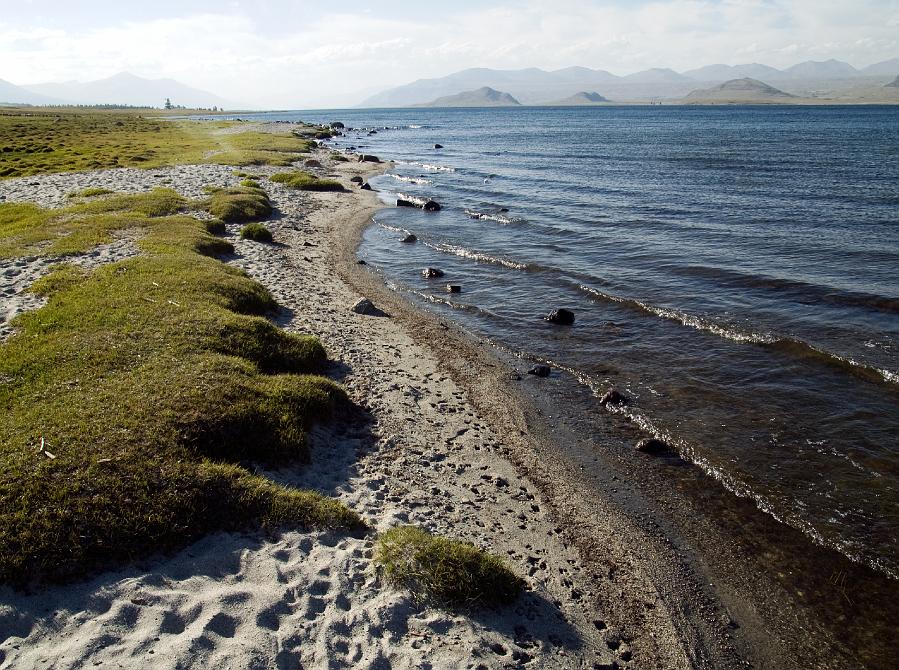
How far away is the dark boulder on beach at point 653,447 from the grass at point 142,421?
8005 mm

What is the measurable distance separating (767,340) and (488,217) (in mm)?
27294

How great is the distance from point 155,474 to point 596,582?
8.04m

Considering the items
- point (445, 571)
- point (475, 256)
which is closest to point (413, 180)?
point (475, 256)

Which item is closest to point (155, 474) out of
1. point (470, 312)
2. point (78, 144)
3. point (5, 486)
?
point (5, 486)

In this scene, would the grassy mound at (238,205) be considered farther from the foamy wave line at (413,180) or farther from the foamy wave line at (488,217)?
the foamy wave line at (413,180)

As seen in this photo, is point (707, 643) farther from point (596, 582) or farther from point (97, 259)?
point (97, 259)

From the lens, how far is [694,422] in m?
15.5

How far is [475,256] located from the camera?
34.2 meters

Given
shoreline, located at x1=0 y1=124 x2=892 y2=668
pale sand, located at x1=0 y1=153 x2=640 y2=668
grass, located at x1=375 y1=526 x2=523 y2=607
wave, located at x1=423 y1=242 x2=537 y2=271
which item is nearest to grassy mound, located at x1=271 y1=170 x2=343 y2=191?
wave, located at x1=423 y1=242 x2=537 y2=271

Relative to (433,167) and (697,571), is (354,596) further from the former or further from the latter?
(433,167)

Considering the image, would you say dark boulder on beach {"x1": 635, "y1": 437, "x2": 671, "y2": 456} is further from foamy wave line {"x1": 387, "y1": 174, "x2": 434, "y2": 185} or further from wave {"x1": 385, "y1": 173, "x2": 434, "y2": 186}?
foamy wave line {"x1": 387, "y1": 174, "x2": 434, "y2": 185}

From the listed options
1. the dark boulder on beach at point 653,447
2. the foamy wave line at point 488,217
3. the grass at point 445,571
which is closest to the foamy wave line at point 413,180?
the foamy wave line at point 488,217

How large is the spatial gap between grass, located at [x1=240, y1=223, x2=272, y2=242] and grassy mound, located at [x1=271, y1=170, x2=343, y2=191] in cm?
2167

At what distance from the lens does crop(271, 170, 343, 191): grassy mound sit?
5394cm
